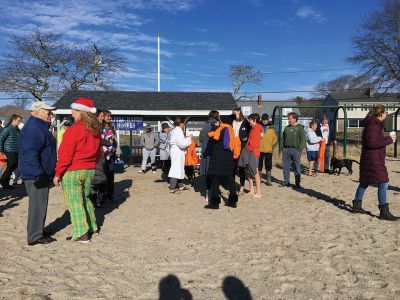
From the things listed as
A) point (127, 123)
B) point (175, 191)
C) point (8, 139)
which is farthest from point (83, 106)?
point (127, 123)

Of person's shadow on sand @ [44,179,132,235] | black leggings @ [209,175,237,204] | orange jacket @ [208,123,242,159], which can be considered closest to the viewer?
Result: person's shadow on sand @ [44,179,132,235]

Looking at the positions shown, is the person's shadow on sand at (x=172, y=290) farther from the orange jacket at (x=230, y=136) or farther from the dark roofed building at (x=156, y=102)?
the dark roofed building at (x=156, y=102)

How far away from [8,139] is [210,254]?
245 inches

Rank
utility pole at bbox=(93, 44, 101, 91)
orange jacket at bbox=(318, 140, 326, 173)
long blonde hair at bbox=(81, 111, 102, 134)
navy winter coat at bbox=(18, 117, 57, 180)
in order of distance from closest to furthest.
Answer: navy winter coat at bbox=(18, 117, 57, 180) < long blonde hair at bbox=(81, 111, 102, 134) < orange jacket at bbox=(318, 140, 326, 173) < utility pole at bbox=(93, 44, 101, 91)

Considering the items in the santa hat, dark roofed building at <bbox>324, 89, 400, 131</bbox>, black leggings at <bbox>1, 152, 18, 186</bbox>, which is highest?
dark roofed building at <bbox>324, 89, 400, 131</bbox>

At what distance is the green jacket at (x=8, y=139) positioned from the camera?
8602 millimetres

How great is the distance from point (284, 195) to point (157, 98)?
32.6 ft

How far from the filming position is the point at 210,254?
4621 millimetres

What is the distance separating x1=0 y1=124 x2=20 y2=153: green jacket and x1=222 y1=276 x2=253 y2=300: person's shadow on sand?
6.79 meters

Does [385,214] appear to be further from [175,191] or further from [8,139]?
[8,139]

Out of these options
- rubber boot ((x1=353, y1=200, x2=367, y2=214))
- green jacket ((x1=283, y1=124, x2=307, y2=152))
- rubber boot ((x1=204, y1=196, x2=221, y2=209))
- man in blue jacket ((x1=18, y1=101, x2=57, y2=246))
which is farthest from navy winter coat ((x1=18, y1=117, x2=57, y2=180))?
green jacket ((x1=283, y1=124, x2=307, y2=152))

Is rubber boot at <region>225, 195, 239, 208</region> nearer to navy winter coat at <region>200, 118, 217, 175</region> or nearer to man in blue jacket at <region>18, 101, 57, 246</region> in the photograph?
navy winter coat at <region>200, 118, 217, 175</region>

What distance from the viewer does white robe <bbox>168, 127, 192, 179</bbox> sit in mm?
8203

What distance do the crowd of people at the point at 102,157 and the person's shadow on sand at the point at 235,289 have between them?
7.02 feet
